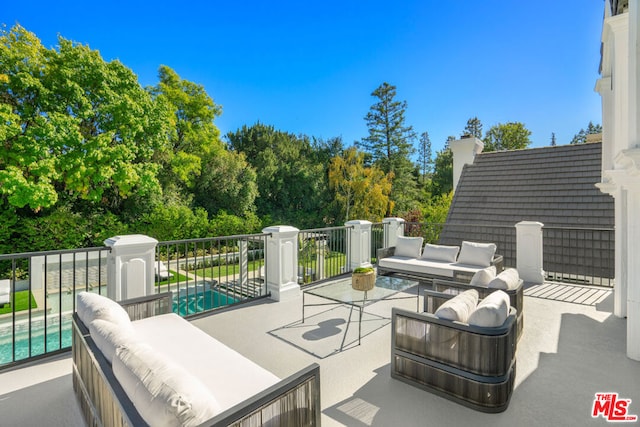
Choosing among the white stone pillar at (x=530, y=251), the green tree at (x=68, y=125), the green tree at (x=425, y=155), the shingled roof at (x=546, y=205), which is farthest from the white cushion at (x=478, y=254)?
A: the green tree at (x=425, y=155)

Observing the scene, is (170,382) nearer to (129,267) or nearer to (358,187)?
(129,267)

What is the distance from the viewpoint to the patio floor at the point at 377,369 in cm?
213

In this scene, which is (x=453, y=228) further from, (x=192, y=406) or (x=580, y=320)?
(x=192, y=406)

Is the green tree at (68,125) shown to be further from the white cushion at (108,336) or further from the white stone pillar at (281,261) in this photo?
the white cushion at (108,336)

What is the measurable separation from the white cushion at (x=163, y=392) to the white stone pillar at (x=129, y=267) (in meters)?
2.13

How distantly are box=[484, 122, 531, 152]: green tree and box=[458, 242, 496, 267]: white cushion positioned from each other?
24353 mm

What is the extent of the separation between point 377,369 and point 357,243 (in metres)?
3.68

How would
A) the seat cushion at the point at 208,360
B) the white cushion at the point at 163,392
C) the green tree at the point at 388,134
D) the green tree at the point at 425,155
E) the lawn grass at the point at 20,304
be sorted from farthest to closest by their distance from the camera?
the green tree at the point at 425,155, the green tree at the point at 388,134, the lawn grass at the point at 20,304, the seat cushion at the point at 208,360, the white cushion at the point at 163,392

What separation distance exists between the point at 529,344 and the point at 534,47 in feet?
35.4

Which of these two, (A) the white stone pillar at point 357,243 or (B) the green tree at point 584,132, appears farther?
(B) the green tree at point 584,132

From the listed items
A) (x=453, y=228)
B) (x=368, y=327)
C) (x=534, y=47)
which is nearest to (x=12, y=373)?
(x=368, y=327)

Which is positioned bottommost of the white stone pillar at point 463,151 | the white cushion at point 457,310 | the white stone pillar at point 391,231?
the white cushion at point 457,310

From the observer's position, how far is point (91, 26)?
12.0 meters

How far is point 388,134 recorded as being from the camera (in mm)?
22625
